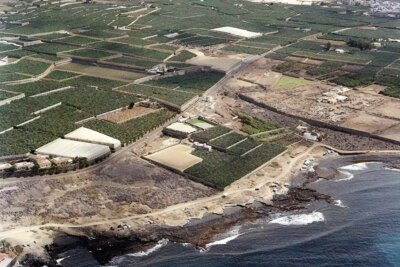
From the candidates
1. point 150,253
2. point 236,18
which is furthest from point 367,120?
point 236,18

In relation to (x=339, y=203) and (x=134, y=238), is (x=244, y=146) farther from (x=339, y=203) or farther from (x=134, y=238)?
(x=134, y=238)

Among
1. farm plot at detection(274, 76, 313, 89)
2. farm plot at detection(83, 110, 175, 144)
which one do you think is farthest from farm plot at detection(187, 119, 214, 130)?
farm plot at detection(274, 76, 313, 89)

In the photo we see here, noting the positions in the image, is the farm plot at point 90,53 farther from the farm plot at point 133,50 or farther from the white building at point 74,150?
the white building at point 74,150

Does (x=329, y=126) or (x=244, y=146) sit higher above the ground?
(x=244, y=146)

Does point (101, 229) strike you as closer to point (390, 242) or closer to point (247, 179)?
point (247, 179)

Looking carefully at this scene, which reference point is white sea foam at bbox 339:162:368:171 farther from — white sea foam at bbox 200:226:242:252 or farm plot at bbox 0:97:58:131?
farm plot at bbox 0:97:58:131

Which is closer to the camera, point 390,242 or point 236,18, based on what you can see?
point 390,242

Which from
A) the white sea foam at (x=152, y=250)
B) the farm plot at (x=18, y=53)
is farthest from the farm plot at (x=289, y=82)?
the white sea foam at (x=152, y=250)

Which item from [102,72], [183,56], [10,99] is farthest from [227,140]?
[183,56]
